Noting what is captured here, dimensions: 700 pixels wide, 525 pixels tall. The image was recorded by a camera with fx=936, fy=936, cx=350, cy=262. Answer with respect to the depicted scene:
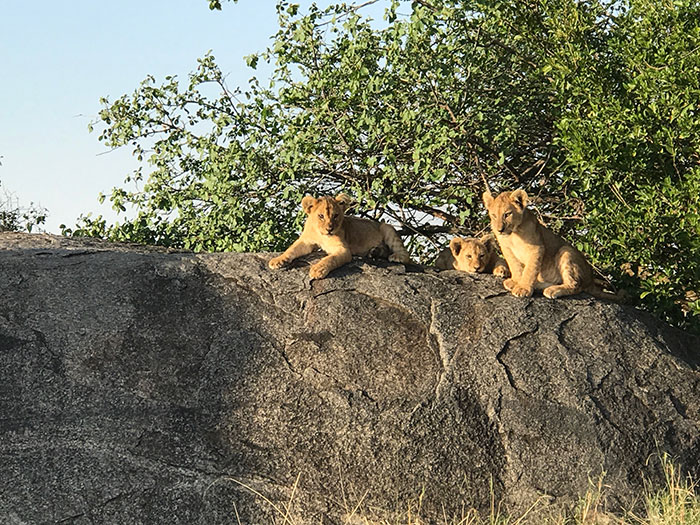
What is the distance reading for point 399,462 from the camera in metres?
6.82

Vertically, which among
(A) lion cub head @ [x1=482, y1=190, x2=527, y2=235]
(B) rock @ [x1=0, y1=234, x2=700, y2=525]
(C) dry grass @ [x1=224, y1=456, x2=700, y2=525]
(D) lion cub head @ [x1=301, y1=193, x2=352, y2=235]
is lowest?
(C) dry grass @ [x1=224, y1=456, x2=700, y2=525]

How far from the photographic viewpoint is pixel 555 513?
6832 mm

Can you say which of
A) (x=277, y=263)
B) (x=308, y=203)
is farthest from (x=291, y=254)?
(x=308, y=203)

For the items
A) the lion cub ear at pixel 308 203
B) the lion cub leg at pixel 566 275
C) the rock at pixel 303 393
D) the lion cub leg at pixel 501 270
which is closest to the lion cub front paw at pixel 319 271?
the rock at pixel 303 393

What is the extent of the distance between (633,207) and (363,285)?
3.26m

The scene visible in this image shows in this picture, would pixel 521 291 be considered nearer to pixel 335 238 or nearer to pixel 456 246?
pixel 456 246

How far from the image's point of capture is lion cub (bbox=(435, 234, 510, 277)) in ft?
27.8

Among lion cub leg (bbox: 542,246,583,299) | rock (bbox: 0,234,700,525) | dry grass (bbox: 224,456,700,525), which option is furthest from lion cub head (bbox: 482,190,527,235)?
dry grass (bbox: 224,456,700,525)

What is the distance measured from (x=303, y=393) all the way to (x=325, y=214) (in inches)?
65.7

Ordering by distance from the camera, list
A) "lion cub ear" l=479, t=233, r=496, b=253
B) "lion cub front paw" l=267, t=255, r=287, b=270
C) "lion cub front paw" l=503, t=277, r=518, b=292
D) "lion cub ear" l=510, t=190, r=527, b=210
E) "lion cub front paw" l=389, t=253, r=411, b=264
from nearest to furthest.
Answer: "lion cub front paw" l=267, t=255, r=287, b=270 < "lion cub front paw" l=503, t=277, r=518, b=292 < "lion cub ear" l=510, t=190, r=527, b=210 < "lion cub front paw" l=389, t=253, r=411, b=264 < "lion cub ear" l=479, t=233, r=496, b=253

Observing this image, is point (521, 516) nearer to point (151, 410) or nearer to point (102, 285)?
point (151, 410)

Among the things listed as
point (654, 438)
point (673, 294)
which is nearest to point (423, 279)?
point (654, 438)

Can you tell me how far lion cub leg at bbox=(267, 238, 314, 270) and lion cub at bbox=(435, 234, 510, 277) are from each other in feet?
4.82

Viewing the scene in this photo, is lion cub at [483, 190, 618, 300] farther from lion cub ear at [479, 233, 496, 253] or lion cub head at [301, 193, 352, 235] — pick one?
lion cub head at [301, 193, 352, 235]
